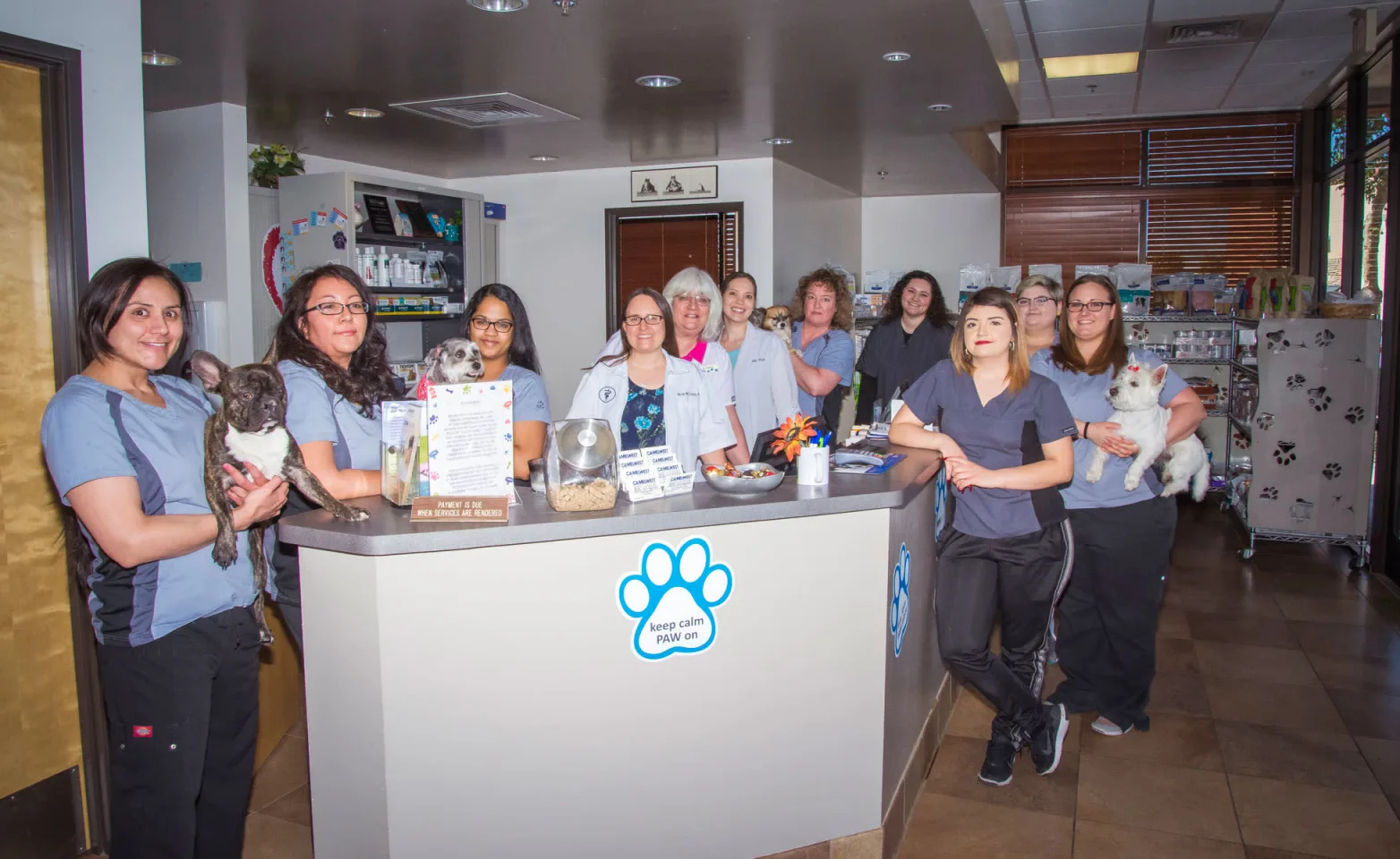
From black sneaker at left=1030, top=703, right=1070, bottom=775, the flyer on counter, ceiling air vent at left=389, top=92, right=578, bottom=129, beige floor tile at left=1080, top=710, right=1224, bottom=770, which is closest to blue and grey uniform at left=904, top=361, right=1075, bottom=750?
black sneaker at left=1030, top=703, right=1070, bottom=775

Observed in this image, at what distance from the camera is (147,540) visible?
76.0 inches

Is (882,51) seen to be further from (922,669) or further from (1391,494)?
(1391,494)

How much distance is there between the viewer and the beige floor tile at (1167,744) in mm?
3418

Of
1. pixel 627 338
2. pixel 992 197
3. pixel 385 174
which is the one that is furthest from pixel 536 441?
pixel 992 197

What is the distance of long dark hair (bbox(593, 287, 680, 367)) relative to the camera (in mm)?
3273

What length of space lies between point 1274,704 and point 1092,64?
466 cm

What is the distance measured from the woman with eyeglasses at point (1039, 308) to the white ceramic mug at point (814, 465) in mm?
1298

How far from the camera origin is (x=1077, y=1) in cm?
537

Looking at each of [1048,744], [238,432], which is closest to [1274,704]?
[1048,744]

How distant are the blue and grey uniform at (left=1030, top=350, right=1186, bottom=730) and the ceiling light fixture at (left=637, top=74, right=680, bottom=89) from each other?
2.33m

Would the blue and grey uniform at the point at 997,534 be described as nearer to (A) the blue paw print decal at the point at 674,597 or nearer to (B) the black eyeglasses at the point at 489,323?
(A) the blue paw print decal at the point at 674,597

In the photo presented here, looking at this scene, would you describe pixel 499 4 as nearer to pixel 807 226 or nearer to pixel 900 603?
pixel 900 603

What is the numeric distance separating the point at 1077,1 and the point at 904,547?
395 centimetres

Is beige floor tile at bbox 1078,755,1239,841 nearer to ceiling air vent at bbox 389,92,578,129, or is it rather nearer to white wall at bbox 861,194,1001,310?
ceiling air vent at bbox 389,92,578,129
